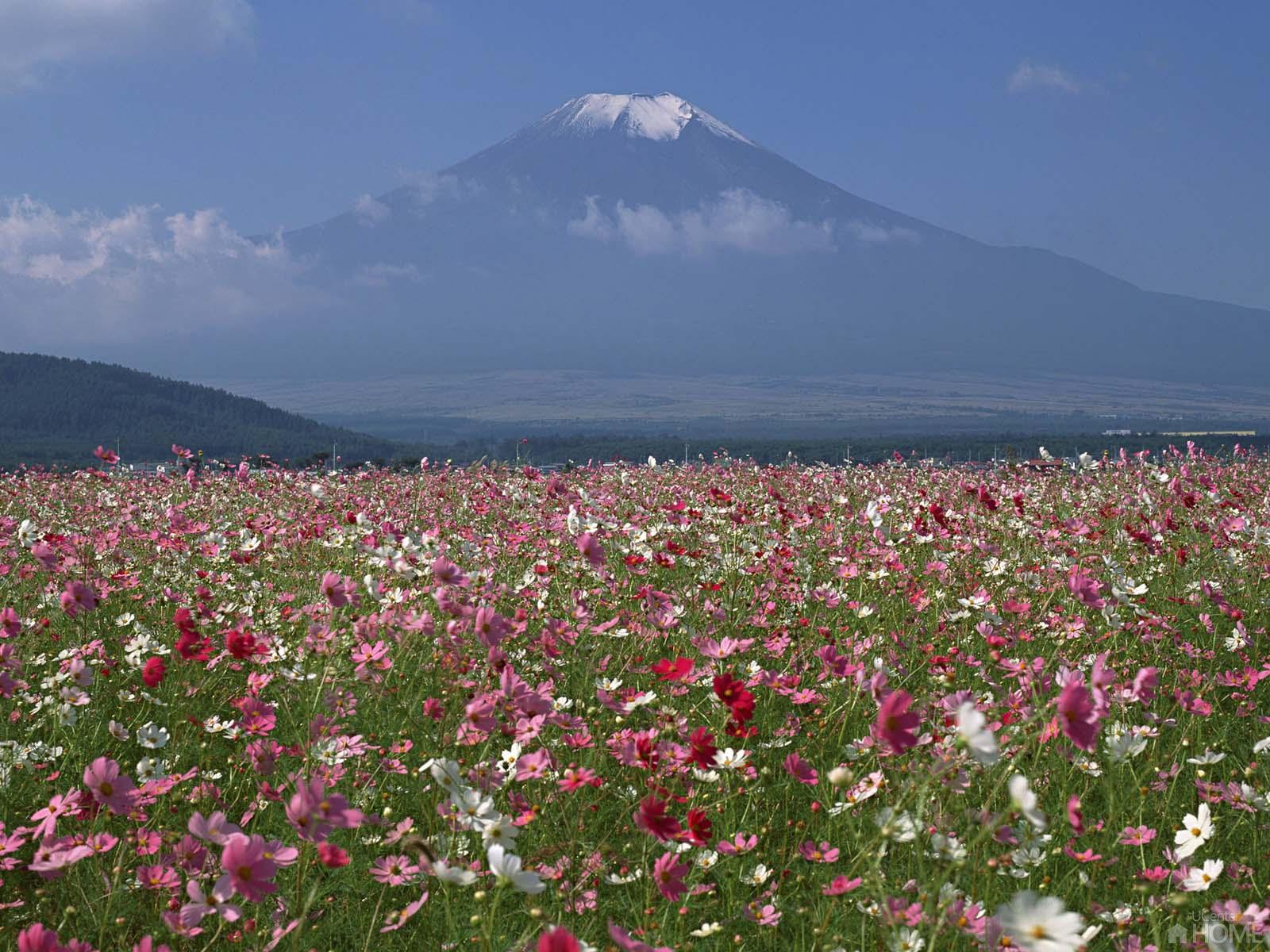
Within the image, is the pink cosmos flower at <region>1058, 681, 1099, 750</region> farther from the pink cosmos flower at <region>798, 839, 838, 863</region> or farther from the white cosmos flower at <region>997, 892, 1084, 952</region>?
the pink cosmos flower at <region>798, 839, 838, 863</region>

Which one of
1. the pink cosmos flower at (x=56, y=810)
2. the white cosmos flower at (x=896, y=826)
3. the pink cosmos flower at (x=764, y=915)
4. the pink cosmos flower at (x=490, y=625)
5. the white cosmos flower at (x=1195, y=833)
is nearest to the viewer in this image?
the white cosmos flower at (x=896, y=826)

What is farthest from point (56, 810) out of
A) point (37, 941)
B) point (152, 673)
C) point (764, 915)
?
point (764, 915)

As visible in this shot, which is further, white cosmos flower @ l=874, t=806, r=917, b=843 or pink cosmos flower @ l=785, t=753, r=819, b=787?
pink cosmos flower @ l=785, t=753, r=819, b=787

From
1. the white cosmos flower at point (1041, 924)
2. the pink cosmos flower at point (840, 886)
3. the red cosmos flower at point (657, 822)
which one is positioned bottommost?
the pink cosmos flower at point (840, 886)

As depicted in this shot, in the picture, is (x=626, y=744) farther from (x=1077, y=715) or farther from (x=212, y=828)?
(x=1077, y=715)

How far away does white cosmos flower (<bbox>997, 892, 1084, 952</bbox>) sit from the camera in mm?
1395

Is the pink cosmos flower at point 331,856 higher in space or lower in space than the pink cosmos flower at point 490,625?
lower

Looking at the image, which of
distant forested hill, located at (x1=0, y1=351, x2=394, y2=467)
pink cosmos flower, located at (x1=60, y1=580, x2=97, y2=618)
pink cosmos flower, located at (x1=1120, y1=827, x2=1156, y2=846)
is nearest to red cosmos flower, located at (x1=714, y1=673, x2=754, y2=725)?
pink cosmos flower, located at (x1=1120, y1=827, x2=1156, y2=846)

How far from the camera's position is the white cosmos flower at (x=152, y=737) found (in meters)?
3.07

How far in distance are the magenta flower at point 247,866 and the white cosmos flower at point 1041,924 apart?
1.17 meters

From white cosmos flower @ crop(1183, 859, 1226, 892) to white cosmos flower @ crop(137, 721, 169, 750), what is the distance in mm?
2751

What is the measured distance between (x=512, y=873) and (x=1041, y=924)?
0.77m

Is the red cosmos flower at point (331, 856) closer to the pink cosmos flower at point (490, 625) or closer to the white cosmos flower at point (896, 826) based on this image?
the pink cosmos flower at point (490, 625)

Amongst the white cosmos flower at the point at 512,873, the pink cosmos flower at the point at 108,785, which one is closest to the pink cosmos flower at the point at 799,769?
the white cosmos flower at the point at 512,873
